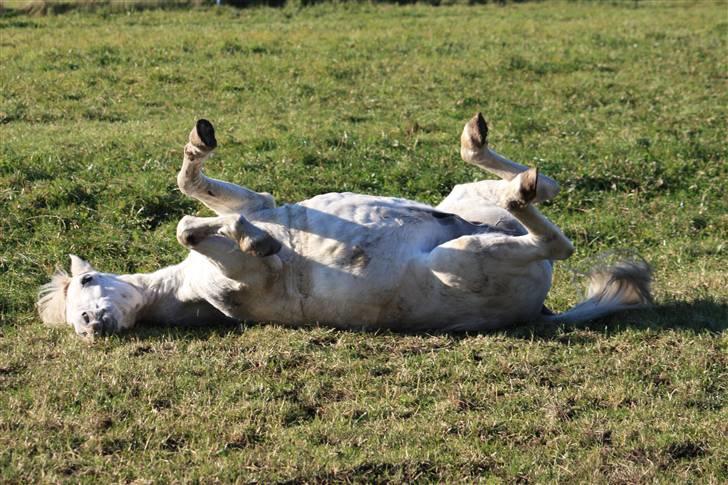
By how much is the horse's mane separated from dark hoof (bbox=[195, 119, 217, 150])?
3.99 ft

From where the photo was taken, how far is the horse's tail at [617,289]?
6.26m

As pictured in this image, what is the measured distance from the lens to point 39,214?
27.8ft

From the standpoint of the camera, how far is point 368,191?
9.23 m

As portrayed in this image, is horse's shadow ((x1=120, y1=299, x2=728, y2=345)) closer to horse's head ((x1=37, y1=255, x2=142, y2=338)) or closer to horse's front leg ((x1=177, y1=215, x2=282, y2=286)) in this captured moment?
horse's head ((x1=37, y1=255, x2=142, y2=338))

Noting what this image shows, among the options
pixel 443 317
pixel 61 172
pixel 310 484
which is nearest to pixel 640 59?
pixel 61 172

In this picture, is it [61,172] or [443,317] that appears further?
[61,172]

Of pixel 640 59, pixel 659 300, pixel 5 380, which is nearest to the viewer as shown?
pixel 5 380

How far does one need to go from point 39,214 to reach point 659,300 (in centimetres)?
473

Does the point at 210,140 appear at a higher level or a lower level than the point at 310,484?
higher

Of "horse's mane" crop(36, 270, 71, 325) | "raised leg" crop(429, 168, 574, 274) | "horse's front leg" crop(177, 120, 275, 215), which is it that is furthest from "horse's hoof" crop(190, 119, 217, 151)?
"raised leg" crop(429, 168, 574, 274)

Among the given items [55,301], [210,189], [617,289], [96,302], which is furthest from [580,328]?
[55,301]

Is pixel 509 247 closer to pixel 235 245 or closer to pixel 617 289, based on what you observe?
pixel 617 289

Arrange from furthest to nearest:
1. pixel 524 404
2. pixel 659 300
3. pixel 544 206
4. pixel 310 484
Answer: pixel 544 206 → pixel 659 300 → pixel 524 404 → pixel 310 484

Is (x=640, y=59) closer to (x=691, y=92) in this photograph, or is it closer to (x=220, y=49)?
(x=691, y=92)
